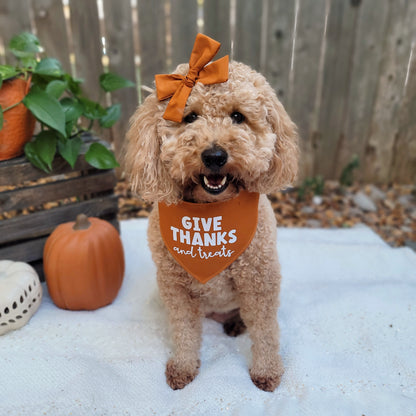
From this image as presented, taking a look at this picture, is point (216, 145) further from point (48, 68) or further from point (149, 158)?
point (48, 68)

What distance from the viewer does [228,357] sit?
5.95ft

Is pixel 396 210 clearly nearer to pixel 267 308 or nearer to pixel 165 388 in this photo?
pixel 267 308

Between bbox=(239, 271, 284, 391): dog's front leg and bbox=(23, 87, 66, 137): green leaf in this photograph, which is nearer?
bbox=(239, 271, 284, 391): dog's front leg

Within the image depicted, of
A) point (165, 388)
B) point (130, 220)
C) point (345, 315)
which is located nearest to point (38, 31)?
point (130, 220)

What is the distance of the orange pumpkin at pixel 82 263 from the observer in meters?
1.97

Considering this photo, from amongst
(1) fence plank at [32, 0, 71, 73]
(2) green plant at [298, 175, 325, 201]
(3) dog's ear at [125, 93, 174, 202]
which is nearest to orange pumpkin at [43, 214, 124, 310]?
(3) dog's ear at [125, 93, 174, 202]

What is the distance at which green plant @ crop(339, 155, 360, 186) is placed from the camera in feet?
11.3

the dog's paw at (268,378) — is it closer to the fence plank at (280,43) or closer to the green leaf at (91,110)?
the green leaf at (91,110)

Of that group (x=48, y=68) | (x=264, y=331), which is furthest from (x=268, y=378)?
(x=48, y=68)

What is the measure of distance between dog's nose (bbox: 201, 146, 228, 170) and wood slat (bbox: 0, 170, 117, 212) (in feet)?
3.81

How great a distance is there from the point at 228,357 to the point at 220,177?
0.94 m

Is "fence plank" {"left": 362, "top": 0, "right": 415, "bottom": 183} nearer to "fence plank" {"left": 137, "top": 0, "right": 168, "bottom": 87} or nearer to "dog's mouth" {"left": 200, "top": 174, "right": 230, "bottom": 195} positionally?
"fence plank" {"left": 137, "top": 0, "right": 168, "bottom": 87}

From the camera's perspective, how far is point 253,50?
3.14 meters

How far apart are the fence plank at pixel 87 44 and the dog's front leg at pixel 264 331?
2131 millimetres
